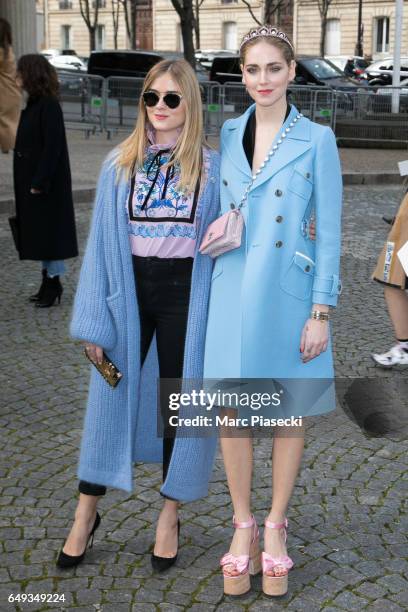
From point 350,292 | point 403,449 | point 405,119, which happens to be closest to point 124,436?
point 403,449

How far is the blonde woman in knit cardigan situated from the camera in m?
3.30

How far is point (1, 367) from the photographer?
6008 millimetres

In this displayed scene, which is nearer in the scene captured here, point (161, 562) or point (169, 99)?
point (169, 99)

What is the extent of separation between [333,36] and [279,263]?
57815 millimetres

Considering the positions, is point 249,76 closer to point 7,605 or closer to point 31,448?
point 7,605

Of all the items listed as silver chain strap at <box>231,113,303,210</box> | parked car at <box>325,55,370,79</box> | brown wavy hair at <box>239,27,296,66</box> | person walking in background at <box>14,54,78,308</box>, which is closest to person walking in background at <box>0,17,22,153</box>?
person walking in background at <box>14,54,78,308</box>

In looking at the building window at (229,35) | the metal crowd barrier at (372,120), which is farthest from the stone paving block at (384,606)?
the building window at (229,35)

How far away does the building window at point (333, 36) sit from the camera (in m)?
58.1

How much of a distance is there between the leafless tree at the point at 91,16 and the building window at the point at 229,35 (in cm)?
786

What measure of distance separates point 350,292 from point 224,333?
496 cm

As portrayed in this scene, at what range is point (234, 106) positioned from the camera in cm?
1909

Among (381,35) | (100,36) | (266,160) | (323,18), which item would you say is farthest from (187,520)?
(100,36)

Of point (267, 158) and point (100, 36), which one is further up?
point (267, 158)

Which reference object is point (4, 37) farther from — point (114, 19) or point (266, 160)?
point (114, 19)
